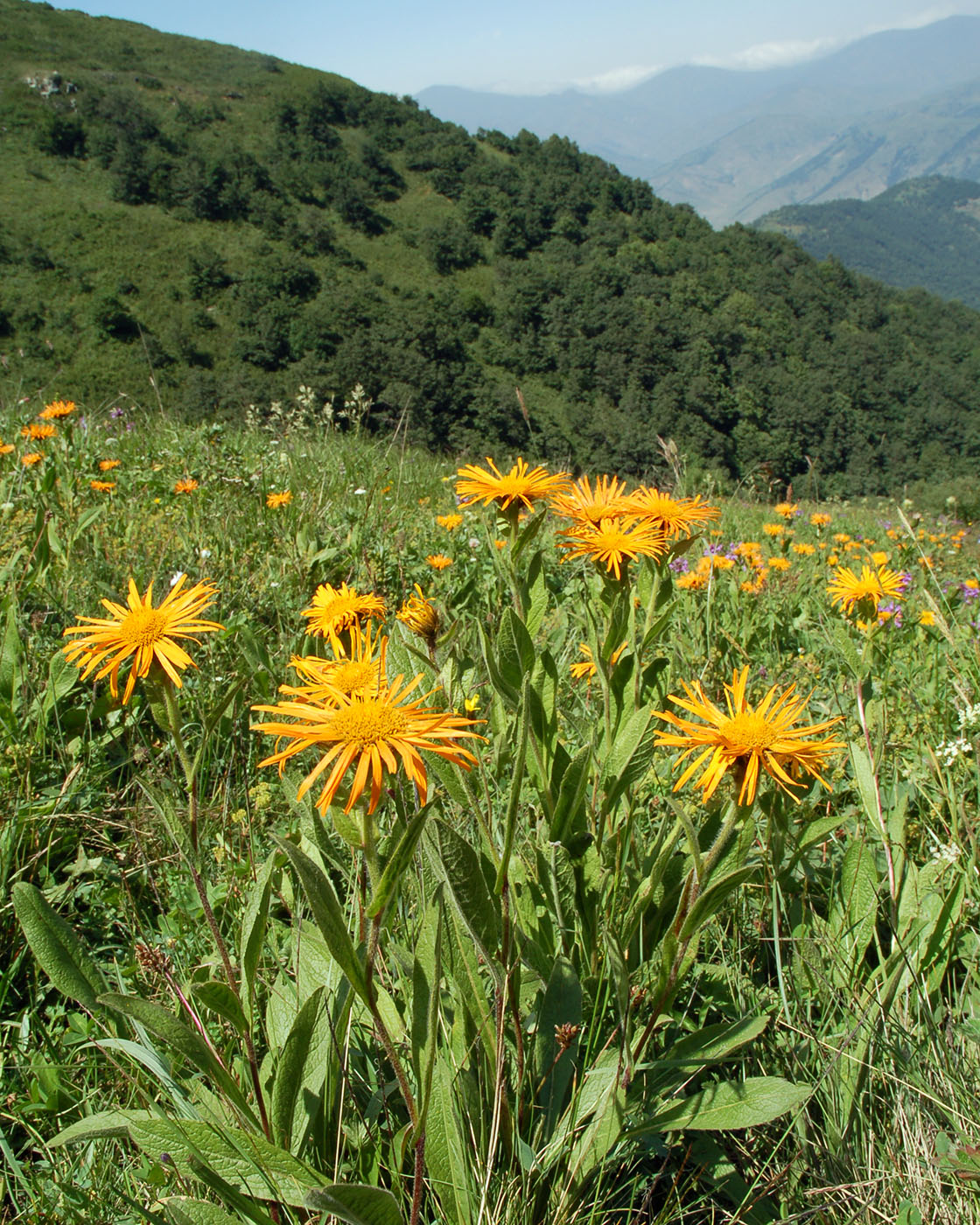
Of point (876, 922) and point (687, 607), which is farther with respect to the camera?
point (687, 607)

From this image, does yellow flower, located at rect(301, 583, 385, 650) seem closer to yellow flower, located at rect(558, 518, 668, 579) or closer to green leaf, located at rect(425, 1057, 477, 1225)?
yellow flower, located at rect(558, 518, 668, 579)

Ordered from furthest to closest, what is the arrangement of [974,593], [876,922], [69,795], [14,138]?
1. [14,138]
2. [974,593]
3. [69,795]
4. [876,922]

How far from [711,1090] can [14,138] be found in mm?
68493

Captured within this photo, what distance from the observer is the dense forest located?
1494 inches

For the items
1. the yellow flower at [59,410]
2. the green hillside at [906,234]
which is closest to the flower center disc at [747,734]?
the yellow flower at [59,410]

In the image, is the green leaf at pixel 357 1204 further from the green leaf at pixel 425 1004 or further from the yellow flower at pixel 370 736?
the yellow flower at pixel 370 736

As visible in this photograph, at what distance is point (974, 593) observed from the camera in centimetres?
375

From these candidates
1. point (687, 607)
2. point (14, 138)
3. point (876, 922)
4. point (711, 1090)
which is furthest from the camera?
point (14, 138)

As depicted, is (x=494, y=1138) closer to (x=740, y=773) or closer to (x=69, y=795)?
(x=740, y=773)

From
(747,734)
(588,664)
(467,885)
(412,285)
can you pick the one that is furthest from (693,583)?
(412,285)

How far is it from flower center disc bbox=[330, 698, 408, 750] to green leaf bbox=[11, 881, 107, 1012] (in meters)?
0.53

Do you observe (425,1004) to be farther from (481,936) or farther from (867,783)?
(867,783)

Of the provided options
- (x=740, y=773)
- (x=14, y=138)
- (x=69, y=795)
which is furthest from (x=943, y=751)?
(x=14, y=138)

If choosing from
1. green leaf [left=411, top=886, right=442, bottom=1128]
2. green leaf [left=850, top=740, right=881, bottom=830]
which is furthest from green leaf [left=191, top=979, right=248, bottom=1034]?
green leaf [left=850, top=740, right=881, bottom=830]
